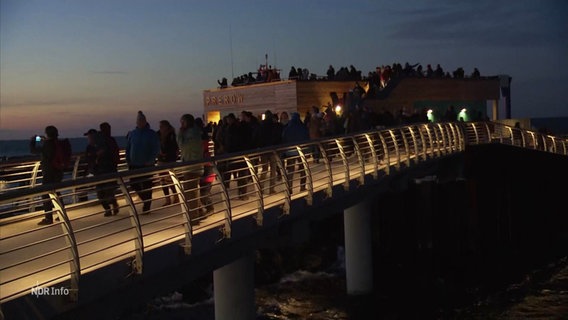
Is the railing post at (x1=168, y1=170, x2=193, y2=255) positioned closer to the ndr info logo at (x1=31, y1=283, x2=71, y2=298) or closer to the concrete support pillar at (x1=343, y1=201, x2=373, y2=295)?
the ndr info logo at (x1=31, y1=283, x2=71, y2=298)

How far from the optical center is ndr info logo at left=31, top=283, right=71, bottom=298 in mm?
5957

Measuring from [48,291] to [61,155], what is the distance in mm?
4841

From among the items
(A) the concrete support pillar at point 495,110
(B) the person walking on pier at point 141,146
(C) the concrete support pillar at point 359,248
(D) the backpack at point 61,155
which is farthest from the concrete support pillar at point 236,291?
(A) the concrete support pillar at point 495,110

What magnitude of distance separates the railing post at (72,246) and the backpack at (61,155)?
461 centimetres

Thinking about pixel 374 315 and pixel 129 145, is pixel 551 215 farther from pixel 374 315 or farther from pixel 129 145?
pixel 129 145

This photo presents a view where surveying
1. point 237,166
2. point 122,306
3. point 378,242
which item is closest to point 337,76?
point 378,242

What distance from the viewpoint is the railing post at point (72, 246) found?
19.8 ft

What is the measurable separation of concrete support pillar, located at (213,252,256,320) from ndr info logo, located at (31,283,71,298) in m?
4.81

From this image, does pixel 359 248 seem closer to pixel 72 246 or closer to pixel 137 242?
pixel 137 242

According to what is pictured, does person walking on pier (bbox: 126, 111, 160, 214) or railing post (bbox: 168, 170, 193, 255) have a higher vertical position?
person walking on pier (bbox: 126, 111, 160, 214)

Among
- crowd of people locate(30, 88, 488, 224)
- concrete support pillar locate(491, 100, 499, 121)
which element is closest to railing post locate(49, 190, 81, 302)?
crowd of people locate(30, 88, 488, 224)

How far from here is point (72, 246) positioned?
6.07 metres

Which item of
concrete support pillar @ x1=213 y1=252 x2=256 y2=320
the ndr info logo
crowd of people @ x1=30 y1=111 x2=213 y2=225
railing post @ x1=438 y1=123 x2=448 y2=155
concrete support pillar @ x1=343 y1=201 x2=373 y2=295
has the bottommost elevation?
concrete support pillar @ x1=343 y1=201 x2=373 y2=295

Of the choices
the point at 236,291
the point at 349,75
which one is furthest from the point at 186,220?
the point at 349,75
